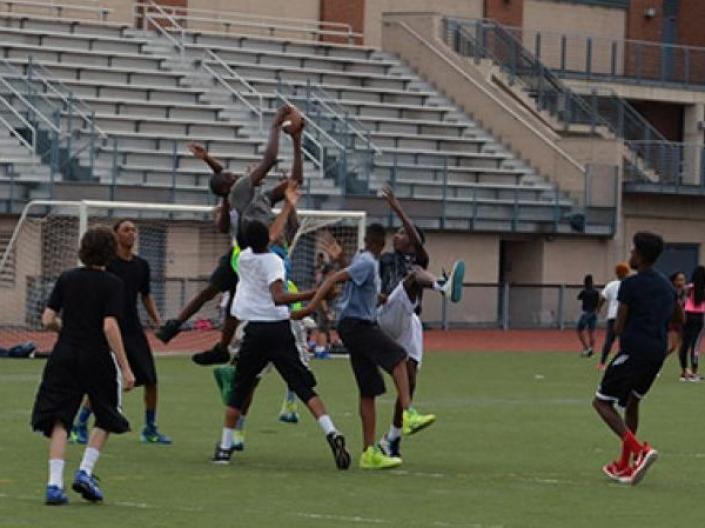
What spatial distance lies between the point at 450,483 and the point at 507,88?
38588 millimetres

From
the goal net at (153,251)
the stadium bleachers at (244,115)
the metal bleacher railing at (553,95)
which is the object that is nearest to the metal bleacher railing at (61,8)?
the stadium bleachers at (244,115)

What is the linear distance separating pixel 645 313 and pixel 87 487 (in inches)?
194

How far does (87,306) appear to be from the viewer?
1517 cm

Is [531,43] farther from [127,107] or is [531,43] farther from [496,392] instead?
[496,392]

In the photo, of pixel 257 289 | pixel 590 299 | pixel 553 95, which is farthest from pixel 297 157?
pixel 553 95

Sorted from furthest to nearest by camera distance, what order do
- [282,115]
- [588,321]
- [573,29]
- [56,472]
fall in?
1. [573,29]
2. [588,321]
3. [282,115]
4. [56,472]

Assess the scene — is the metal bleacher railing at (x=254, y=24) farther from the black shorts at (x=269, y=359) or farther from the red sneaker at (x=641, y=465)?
the red sneaker at (x=641, y=465)

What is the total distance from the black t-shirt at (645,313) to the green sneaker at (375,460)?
212 cm

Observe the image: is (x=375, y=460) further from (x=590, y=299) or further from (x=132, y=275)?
(x=590, y=299)

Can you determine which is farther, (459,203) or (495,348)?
(459,203)

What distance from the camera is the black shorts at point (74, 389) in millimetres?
15117

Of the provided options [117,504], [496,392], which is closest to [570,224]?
[496,392]

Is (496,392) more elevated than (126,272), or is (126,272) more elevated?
(126,272)

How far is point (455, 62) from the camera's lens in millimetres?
54750
